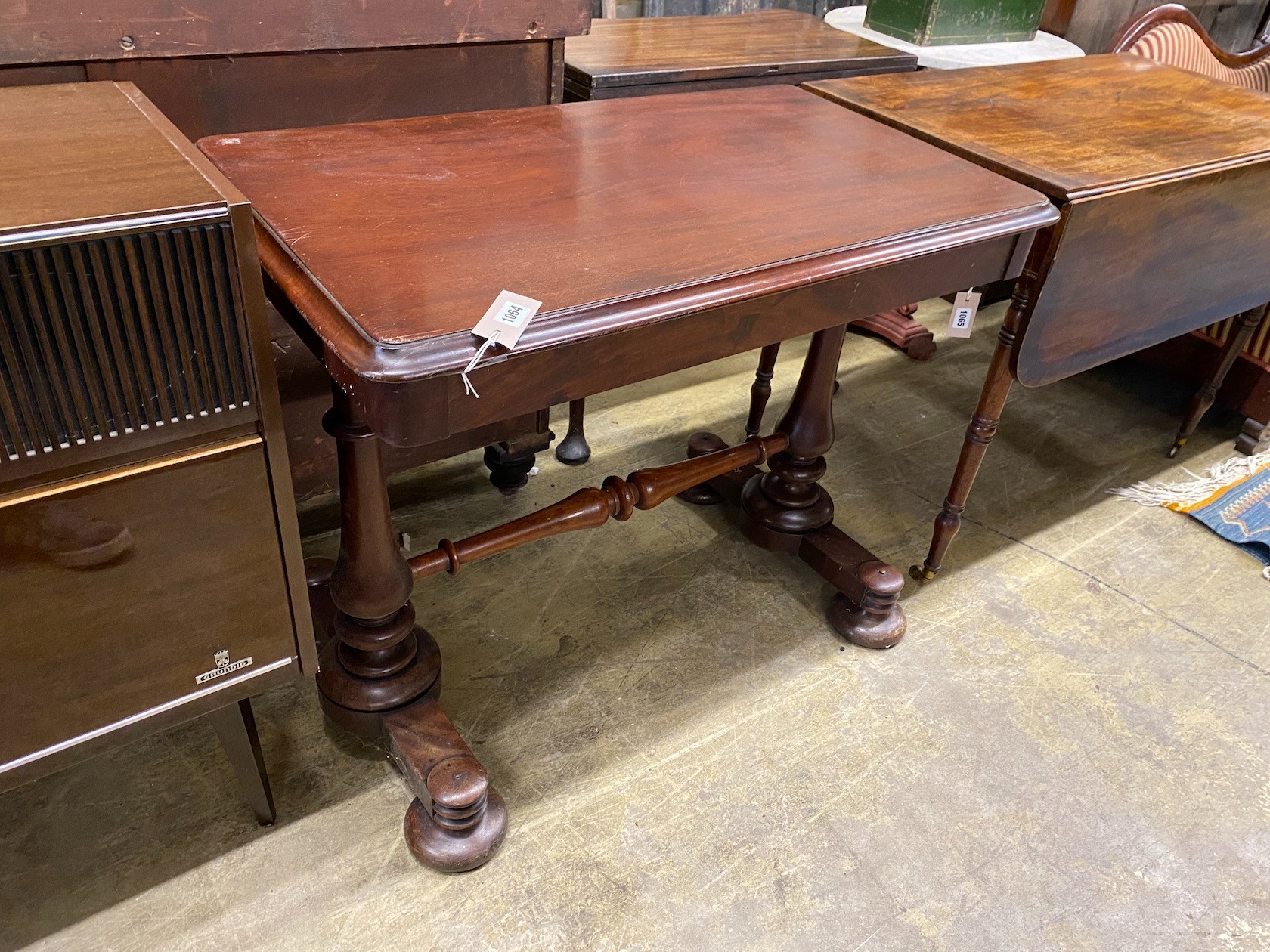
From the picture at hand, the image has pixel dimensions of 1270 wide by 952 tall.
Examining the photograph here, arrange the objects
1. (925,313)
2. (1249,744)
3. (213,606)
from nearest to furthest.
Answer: (213,606) < (1249,744) < (925,313)

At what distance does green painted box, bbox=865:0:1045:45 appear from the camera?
2477 mm

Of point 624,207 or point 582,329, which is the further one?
point 624,207

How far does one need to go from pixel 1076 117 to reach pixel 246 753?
1825 mm

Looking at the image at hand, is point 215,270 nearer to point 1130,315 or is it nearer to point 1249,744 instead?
point 1130,315

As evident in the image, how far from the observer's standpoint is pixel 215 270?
0.87 meters

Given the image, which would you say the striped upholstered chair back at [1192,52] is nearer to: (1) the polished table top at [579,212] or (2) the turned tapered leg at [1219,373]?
(2) the turned tapered leg at [1219,373]

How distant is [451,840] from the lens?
4.48 feet

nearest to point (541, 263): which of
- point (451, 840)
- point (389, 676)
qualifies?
point (389, 676)

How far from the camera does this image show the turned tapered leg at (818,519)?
5.88 feet

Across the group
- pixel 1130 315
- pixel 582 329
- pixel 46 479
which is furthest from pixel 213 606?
pixel 1130 315

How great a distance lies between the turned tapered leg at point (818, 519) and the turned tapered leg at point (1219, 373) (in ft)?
3.83

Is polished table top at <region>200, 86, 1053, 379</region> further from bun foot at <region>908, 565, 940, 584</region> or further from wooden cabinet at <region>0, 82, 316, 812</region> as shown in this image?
bun foot at <region>908, 565, 940, 584</region>

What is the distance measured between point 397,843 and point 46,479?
0.77 metres

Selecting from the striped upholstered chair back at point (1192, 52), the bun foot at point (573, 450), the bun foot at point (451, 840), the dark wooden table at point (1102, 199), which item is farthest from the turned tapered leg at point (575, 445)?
the striped upholstered chair back at point (1192, 52)
